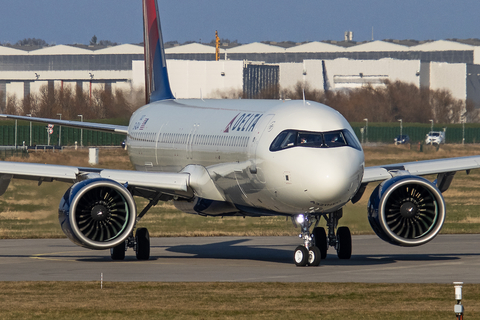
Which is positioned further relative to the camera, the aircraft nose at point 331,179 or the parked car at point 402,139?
the parked car at point 402,139

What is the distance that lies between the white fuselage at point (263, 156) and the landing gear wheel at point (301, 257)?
1040 mm

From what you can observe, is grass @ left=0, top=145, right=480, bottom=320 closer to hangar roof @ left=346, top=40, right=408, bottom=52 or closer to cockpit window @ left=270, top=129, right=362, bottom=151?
cockpit window @ left=270, top=129, right=362, bottom=151

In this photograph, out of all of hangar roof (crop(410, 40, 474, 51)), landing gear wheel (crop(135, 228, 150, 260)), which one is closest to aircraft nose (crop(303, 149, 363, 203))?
landing gear wheel (crop(135, 228, 150, 260))

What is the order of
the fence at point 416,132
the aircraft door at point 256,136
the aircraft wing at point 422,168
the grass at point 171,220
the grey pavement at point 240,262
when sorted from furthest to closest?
the fence at point 416,132
the grass at point 171,220
the aircraft wing at point 422,168
the aircraft door at point 256,136
the grey pavement at point 240,262

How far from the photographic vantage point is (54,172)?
80.8ft

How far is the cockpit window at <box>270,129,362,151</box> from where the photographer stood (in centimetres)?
2139

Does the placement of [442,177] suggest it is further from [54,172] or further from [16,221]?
[16,221]

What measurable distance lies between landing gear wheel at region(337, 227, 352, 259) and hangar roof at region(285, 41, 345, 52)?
16358 centimetres

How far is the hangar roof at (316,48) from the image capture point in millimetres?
188125

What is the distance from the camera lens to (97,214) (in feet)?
75.7

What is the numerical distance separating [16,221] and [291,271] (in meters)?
20.7

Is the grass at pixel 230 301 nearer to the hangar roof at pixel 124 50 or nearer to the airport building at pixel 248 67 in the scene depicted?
the airport building at pixel 248 67

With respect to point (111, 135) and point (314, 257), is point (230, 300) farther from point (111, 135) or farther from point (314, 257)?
point (111, 135)

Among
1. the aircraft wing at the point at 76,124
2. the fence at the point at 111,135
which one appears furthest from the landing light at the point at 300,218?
the fence at the point at 111,135
